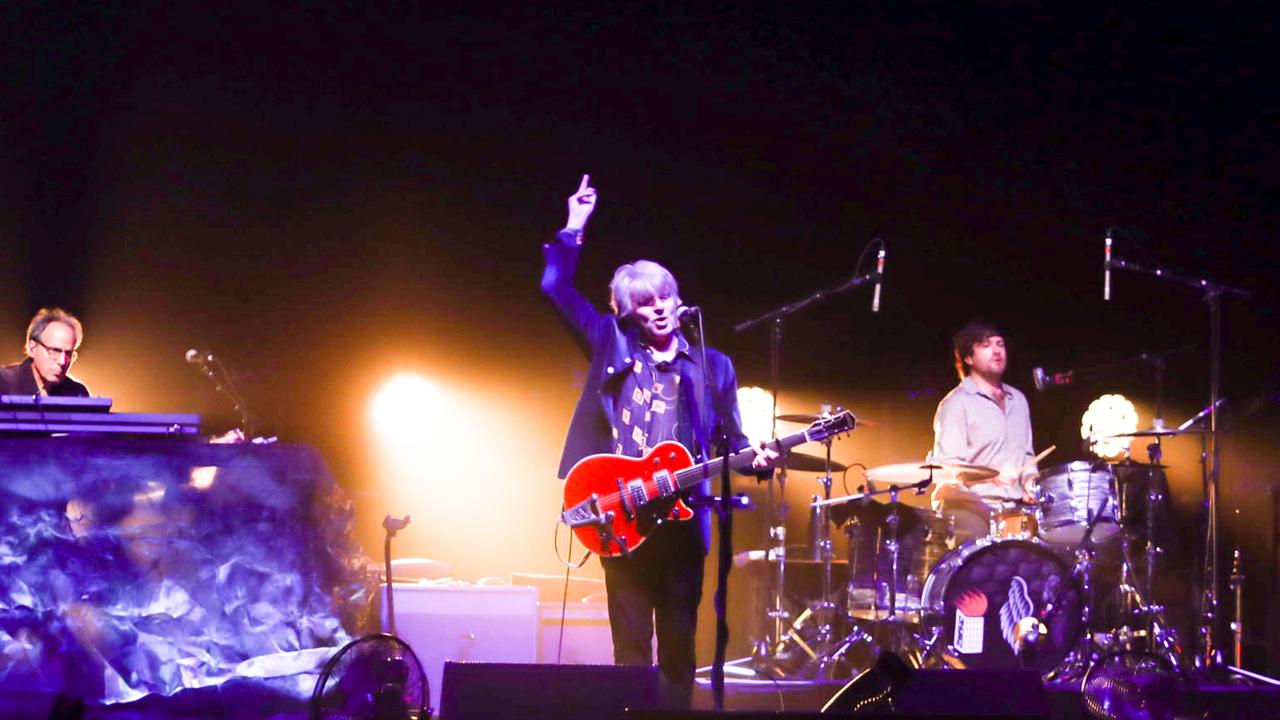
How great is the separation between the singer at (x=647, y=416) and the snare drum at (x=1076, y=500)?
10.1ft

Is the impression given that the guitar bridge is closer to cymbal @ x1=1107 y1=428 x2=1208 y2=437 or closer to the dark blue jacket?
the dark blue jacket

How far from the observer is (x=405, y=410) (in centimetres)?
883

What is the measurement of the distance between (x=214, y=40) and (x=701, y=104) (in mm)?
3375

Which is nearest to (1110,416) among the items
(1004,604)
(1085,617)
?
(1085,617)

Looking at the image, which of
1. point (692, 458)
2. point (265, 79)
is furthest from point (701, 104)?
point (692, 458)

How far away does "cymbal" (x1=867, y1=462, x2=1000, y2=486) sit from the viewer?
20.2 feet

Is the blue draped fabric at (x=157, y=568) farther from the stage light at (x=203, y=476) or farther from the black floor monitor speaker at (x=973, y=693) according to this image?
the black floor monitor speaker at (x=973, y=693)

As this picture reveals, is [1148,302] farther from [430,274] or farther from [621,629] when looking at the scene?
[621,629]

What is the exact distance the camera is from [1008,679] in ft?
10.4

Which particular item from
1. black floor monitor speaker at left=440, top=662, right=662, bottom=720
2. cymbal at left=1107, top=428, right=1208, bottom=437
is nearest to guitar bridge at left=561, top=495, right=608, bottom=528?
black floor monitor speaker at left=440, top=662, right=662, bottom=720

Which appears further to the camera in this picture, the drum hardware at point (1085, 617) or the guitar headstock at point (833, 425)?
the drum hardware at point (1085, 617)

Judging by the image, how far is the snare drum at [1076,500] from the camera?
6.39m

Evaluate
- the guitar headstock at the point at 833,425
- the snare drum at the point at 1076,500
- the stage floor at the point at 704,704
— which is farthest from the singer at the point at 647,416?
the snare drum at the point at 1076,500

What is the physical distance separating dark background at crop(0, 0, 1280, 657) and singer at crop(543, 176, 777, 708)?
3735mm
